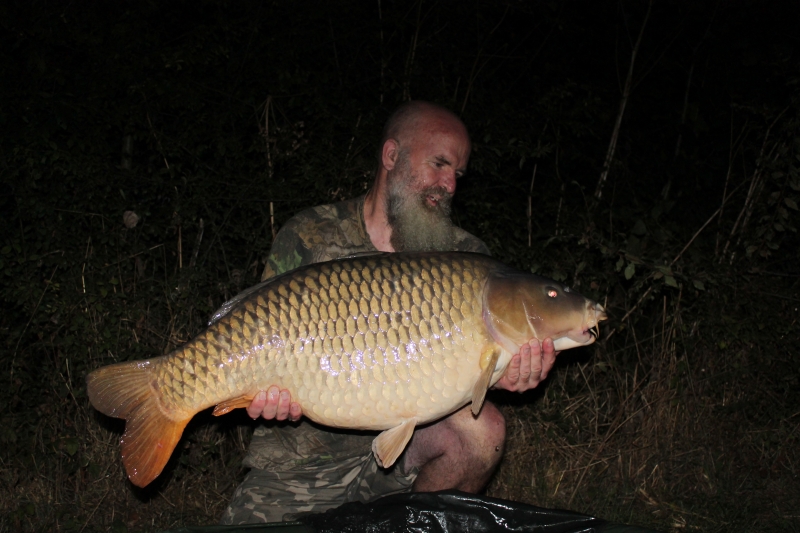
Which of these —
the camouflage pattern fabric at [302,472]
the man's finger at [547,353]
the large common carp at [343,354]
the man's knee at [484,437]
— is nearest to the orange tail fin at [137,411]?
the large common carp at [343,354]

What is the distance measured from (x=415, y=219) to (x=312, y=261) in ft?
1.15

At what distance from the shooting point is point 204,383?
1755 mm

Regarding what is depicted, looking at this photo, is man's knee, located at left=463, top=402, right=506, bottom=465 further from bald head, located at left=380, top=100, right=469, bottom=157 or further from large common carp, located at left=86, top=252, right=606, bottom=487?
bald head, located at left=380, top=100, right=469, bottom=157

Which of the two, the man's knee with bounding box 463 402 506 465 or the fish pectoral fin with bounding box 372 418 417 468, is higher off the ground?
the fish pectoral fin with bounding box 372 418 417 468

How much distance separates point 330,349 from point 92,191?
161cm

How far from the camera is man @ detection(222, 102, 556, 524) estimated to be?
212 cm

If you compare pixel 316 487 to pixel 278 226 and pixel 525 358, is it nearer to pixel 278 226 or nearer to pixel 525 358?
pixel 525 358

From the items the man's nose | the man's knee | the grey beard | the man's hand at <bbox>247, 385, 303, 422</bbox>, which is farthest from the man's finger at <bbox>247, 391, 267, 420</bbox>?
the man's nose

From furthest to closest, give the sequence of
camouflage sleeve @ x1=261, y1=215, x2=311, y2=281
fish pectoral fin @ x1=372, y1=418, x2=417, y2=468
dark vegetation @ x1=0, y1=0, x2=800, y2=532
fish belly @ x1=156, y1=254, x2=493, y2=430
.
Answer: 1. dark vegetation @ x1=0, y1=0, x2=800, y2=532
2. camouflage sleeve @ x1=261, y1=215, x2=311, y2=281
3. fish pectoral fin @ x1=372, y1=418, x2=417, y2=468
4. fish belly @ x1=156, y1=254, x2=493, y2=430

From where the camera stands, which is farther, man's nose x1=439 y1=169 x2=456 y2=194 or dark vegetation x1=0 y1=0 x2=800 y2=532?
dark vegetation x1=0 y1=0 x2=800 y2=532

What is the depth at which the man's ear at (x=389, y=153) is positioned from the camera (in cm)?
242

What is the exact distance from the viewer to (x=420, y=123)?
7.97 ft

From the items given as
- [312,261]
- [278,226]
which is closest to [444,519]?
[312,261]

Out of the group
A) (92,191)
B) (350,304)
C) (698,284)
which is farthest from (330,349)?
(698,284)
